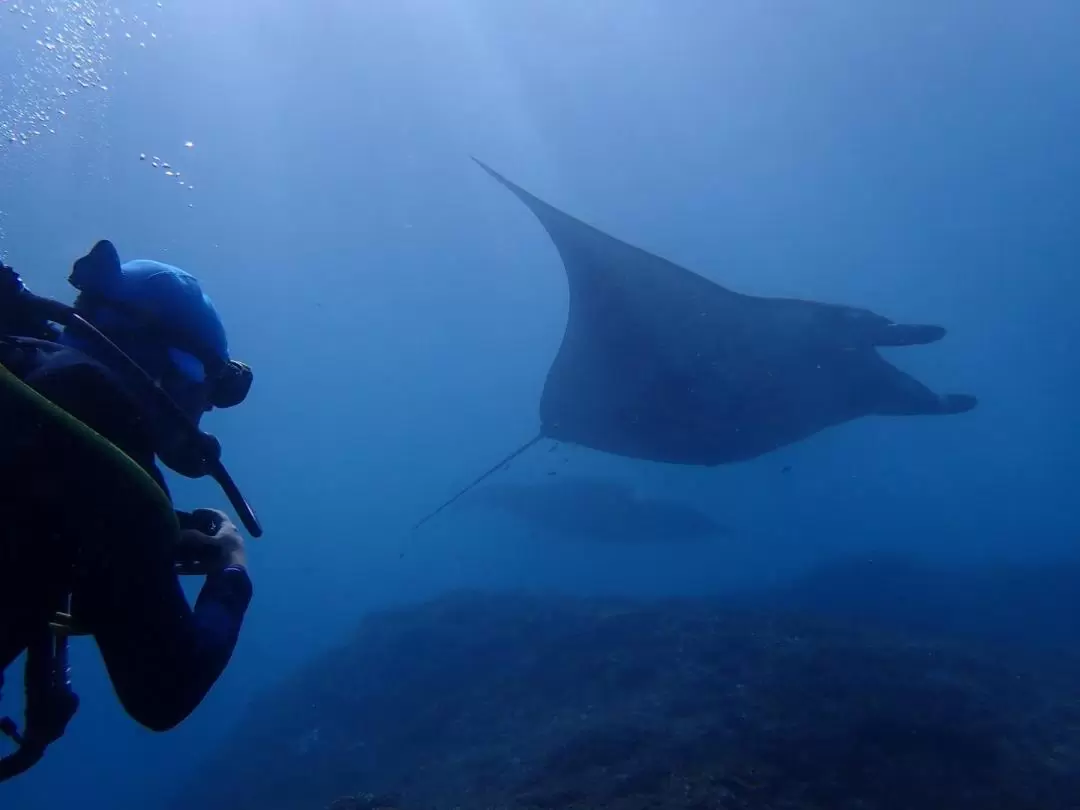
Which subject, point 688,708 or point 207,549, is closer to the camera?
point 207,549

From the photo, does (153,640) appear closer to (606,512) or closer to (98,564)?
(98,564)

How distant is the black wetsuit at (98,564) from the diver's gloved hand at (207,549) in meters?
0.18

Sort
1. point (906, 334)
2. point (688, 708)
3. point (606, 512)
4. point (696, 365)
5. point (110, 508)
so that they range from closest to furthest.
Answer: point (110, 508)
point (906, 334)
point (696, 365)
point (688, 708)
point (606, 512)

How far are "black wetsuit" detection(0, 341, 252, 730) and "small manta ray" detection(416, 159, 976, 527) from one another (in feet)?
15.5

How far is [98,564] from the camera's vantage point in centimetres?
146

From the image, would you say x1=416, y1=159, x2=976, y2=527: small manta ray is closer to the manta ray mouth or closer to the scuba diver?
the manta ray mouth

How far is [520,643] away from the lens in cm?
1566

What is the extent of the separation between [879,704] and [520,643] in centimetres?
921

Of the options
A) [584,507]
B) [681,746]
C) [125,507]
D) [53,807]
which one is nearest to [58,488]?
[125,507]

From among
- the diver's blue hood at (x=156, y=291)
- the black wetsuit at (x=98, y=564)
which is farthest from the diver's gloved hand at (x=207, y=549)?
the diver's blue hood at (x=156, y=291)

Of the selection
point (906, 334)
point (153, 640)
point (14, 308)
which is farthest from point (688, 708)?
point (14, 308)

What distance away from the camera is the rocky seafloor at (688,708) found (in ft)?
21.0

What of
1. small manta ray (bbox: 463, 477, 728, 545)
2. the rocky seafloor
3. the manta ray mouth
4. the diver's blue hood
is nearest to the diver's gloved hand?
the diver's blue hood

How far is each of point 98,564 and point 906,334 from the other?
288 inches
